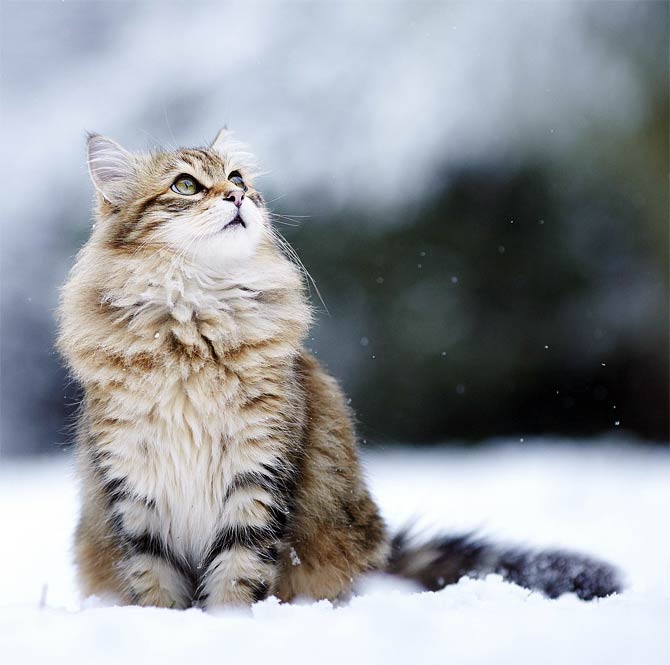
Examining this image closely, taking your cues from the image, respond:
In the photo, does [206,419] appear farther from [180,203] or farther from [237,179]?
[237,179]

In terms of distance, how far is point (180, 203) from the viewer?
2.54 metres

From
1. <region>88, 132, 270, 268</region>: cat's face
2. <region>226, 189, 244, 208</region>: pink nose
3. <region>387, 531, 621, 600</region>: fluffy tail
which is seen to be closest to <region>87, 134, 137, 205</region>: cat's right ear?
<region>88, 132, 270, 268</region>: cat's face

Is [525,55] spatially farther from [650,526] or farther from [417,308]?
[650,526]

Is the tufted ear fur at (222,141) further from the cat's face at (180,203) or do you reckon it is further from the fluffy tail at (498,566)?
the fluffy tail at (498,566)

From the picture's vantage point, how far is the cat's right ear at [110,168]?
270 cm

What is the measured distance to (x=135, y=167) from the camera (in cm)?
275

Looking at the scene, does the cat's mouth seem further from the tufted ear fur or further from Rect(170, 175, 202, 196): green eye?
the tufted ear fur

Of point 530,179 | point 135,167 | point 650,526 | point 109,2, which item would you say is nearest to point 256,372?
point 135,167

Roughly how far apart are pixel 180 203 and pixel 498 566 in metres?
1.70

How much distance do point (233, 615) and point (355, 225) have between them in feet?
13.5

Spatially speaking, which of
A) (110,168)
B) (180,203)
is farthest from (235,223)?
(110,168)

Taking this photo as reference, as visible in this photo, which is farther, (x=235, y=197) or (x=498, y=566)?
(x=498, y=566)

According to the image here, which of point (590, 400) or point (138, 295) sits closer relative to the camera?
point (138, 295)

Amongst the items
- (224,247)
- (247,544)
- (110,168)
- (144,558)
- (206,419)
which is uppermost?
(110,168)
